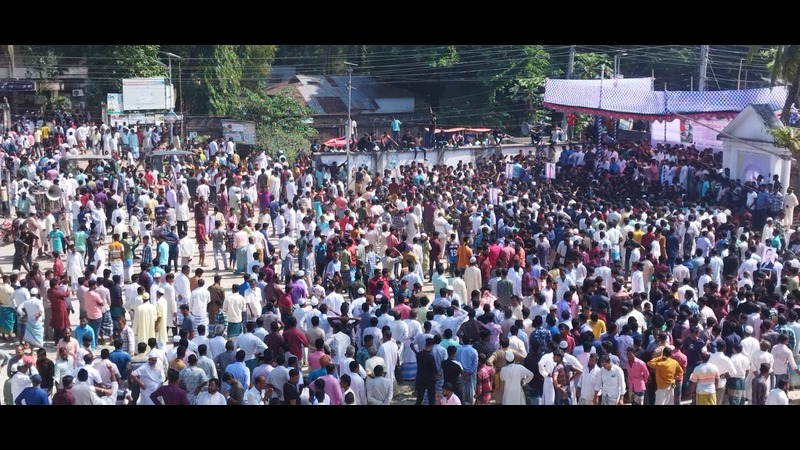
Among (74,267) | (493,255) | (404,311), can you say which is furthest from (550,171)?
(404,311)

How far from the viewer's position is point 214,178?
22.0 meters

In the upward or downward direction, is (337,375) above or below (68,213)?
below

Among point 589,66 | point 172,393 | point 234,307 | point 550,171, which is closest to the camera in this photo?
point 172,393

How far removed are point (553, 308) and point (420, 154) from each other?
15171 millimetres

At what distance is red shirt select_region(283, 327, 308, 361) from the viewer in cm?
1175

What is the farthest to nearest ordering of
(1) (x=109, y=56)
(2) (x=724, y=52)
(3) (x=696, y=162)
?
(2) (x=724, y=52)
(1) (x=109, y=56)
(3) (x=696, y=162)

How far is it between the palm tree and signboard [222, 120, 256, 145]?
12431 millimetres

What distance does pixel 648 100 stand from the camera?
2616cm

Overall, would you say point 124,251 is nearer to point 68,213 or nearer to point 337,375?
point 68,213

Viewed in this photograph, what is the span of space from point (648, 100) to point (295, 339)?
651 inches

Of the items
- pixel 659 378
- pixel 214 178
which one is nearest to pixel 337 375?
pixel 659 378

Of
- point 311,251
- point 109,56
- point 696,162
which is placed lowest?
point 311,251

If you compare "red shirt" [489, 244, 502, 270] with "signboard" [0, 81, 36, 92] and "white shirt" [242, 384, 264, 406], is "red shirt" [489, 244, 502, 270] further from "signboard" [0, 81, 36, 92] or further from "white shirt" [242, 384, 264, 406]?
"signboard" [0, 81, 36, 92]

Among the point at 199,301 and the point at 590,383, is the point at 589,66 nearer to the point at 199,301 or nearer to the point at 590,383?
the point at 199,301
